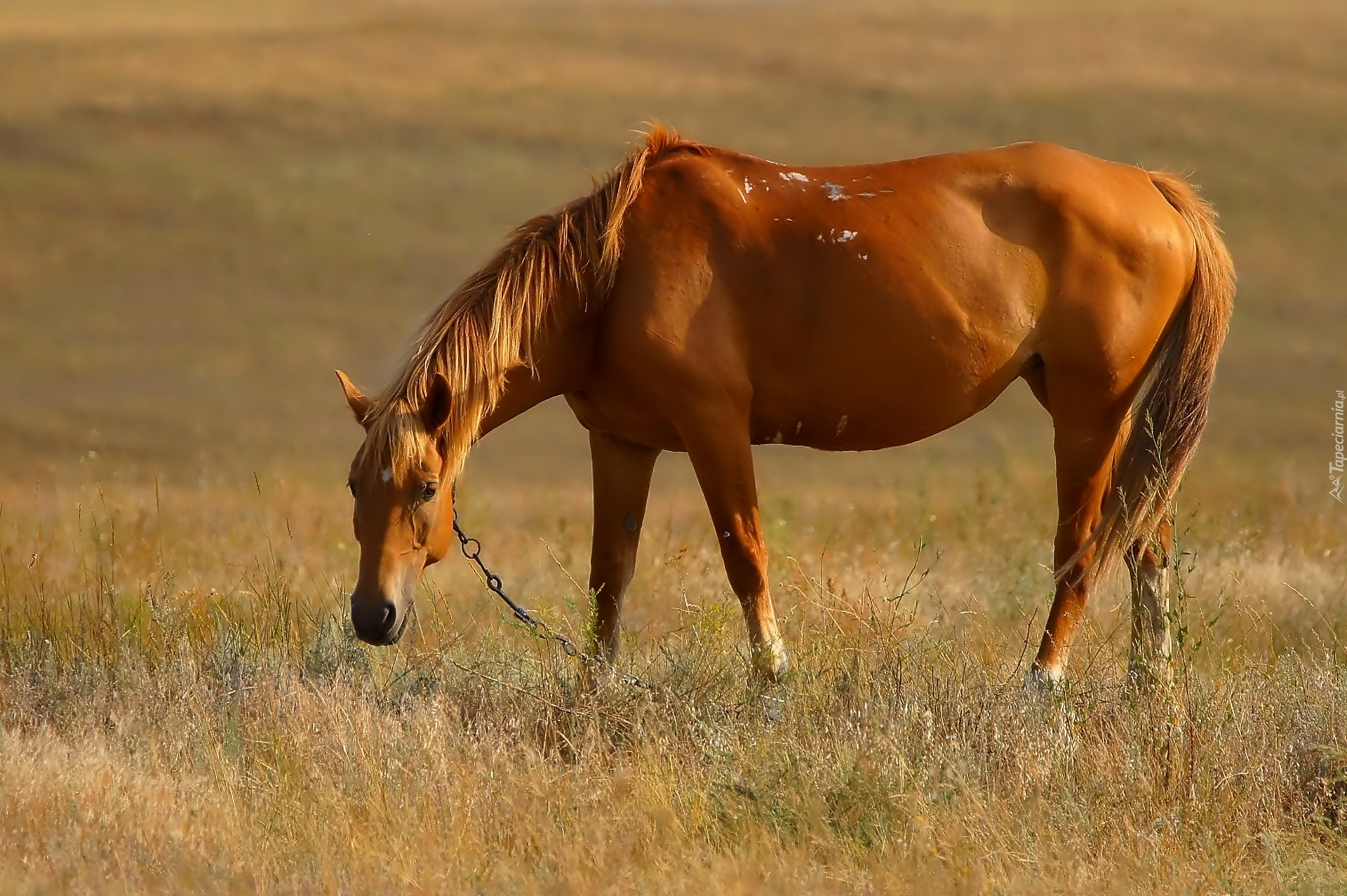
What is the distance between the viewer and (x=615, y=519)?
5.44m

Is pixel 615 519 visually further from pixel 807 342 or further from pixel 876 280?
pixel 876 280

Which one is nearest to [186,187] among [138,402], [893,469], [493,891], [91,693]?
[138,402]

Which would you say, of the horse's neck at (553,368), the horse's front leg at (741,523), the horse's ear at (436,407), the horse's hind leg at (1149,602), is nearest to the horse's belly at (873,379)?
the horse's front leg at (741,523)

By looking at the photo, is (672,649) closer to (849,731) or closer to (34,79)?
(849,731)

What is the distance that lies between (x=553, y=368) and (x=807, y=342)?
916 millimetres

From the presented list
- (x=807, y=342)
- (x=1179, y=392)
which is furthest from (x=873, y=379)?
(x=1179, y=392)

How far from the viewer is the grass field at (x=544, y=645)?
3.81m

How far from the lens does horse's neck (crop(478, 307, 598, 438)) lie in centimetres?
505

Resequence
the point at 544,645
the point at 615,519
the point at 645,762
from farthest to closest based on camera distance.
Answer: the point at 544,645, the point at 615,519, the point at 645,762

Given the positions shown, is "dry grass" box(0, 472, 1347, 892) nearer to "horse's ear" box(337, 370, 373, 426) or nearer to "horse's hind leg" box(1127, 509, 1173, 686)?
"horse's hind leg" box(1127, 509, 1173, 686)

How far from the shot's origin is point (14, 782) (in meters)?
4.19

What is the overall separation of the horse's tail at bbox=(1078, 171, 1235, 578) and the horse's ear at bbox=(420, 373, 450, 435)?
2.55 metres

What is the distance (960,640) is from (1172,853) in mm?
1936

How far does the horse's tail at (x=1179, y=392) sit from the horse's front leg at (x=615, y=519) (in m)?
1.80
